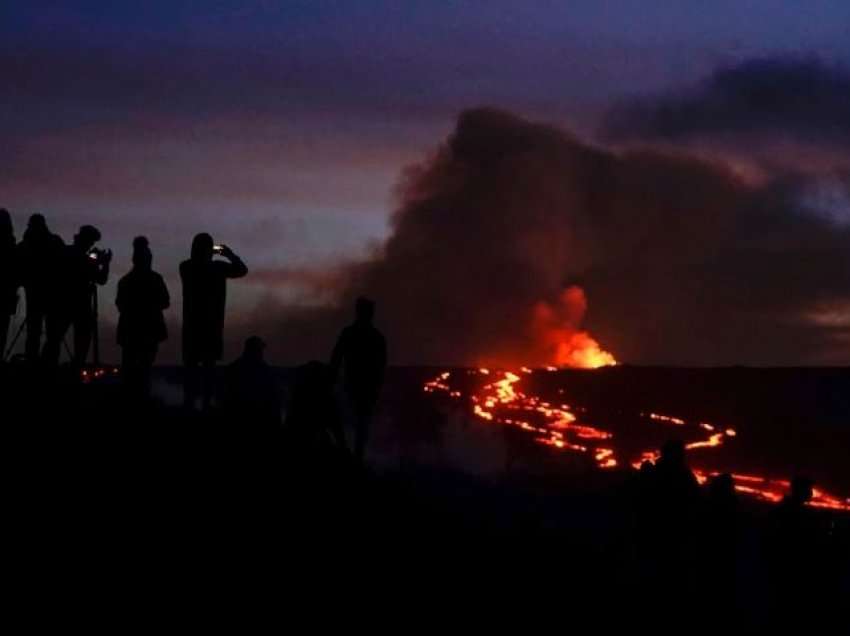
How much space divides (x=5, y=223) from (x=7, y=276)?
27.5 inches

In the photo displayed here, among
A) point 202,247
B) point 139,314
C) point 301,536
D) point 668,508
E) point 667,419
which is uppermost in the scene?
point 202,247

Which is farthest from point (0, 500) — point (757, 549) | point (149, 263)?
point (757, 549)

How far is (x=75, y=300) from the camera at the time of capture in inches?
626

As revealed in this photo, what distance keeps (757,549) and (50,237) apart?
2266 centimetres

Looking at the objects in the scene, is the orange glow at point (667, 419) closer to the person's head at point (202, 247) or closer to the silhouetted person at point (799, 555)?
the silhouetted person at point (799, 555)

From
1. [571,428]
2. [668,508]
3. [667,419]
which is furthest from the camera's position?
[667,419]

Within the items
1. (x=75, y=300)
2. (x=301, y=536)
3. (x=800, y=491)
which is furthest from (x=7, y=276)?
(x=800, y=491)

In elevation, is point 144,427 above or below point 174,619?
above

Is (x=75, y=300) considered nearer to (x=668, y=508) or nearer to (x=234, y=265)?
(x=234, y=265)

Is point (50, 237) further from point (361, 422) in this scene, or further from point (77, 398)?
point (361, 422)

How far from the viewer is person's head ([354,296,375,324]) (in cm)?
1529

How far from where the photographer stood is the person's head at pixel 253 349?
16.1m

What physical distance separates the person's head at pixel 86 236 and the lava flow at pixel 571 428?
959 inches

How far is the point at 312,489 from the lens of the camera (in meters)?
13.5
